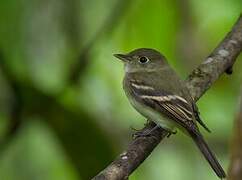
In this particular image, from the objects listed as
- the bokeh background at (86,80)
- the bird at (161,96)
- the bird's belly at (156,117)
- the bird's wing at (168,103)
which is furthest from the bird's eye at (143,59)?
the bird's belly at (156,117)

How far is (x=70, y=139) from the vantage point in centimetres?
405

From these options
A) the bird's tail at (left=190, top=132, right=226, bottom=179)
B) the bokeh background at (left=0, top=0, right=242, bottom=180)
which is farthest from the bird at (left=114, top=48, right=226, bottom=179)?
the bokeh background at (left=0, top=0, right=242, bottom=180)

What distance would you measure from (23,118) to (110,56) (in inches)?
48.4

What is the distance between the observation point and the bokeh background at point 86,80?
A: 4082 millimetres

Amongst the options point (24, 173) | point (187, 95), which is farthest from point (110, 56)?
point (187, 95)

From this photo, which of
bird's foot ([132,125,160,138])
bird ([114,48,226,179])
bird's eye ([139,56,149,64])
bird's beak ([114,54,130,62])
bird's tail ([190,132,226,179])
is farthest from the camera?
bird's eye ([139,56,149,64])

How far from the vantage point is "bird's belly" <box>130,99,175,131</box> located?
4191mm

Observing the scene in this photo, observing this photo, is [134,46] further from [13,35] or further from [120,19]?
[13,35]

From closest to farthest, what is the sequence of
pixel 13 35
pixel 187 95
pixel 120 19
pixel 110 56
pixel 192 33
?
1. pixel 187 95
2. pixel 13 35
3. pixel 120 19
4. pixel 192 33
5. pixel 110 56

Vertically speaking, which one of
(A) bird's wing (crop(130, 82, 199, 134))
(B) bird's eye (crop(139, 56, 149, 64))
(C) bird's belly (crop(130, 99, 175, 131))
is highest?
(B) bird's eye (crop(139, 56, 149, 64))

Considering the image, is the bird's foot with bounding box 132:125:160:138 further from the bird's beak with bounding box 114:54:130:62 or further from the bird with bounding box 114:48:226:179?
the bird's beak with bounding box 114:54:130:62

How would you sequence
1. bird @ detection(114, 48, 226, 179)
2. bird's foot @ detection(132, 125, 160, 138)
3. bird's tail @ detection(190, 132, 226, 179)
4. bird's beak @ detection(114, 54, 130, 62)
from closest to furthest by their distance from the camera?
1. bird's foot @ detection(132, 125, 160, 138)
2. bird's tail @ detection(190, 132, 226, 179)
3. bird @ detection(114, 48, 226, 179)
4. bird's beak @ detection(114, 54, 130, 62)

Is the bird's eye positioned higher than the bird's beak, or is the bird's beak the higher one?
the bird's beak

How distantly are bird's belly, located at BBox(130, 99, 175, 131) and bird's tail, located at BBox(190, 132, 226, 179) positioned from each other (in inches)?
7.0
